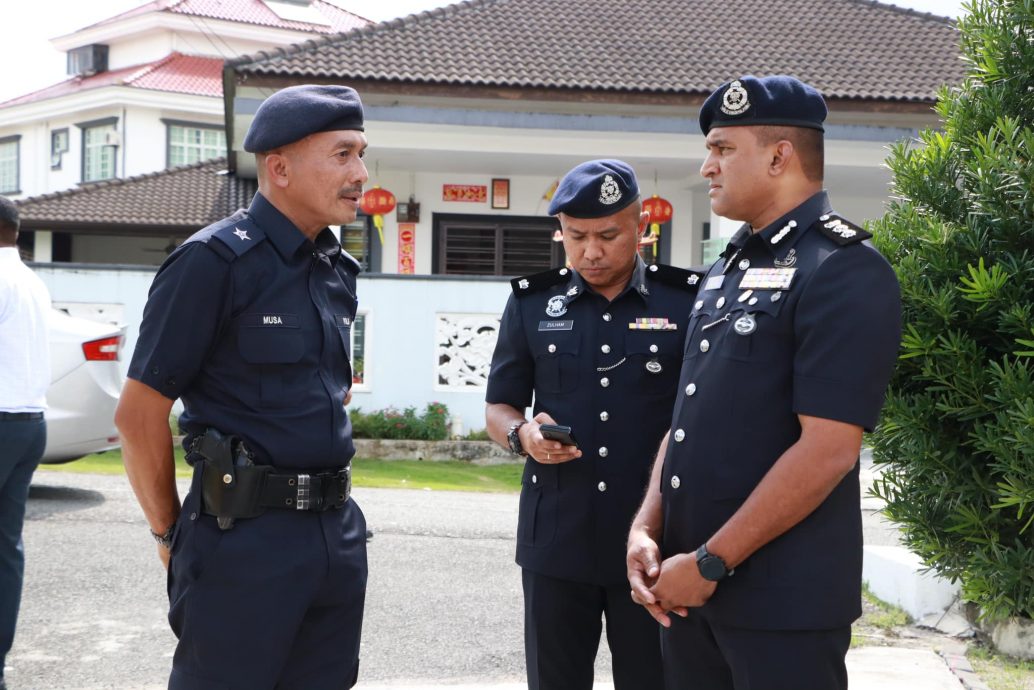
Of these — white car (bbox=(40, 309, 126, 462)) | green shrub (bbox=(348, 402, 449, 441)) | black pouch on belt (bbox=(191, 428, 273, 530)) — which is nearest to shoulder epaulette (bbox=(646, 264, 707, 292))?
black pouch on belt (bbox=(191, 428, 273, 530))

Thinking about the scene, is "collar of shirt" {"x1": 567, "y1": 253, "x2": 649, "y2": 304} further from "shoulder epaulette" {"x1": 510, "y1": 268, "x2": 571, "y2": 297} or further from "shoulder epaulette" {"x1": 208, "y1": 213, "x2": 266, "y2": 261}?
"shoulder epaulette" {"x1": 208, "y1": 213, "x2": 266, "y2": 261}

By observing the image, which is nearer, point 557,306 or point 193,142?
point 557,306

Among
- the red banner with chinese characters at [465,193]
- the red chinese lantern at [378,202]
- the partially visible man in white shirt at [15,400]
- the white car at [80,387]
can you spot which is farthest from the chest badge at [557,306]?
the red banner with chinese characters at [465,193]

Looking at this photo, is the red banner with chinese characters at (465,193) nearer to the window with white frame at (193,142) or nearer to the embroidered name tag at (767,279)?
the embroidered name tag at (767,279)

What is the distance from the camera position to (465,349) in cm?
1294

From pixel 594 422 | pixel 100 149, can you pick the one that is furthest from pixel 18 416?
pixel 100 149

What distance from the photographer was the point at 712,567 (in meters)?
2.44

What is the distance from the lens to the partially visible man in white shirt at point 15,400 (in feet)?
14.4

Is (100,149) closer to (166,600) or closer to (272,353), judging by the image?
(166,600)

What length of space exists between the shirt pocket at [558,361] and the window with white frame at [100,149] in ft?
115

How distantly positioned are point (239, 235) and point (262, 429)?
0.49 meters

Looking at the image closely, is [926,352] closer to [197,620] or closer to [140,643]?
[197,620]

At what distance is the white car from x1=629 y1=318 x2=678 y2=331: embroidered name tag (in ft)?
19.9

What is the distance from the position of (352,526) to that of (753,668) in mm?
1092
